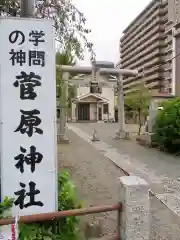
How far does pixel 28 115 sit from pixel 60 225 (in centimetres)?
133

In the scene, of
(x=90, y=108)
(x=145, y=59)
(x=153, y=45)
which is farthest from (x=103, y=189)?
(x=145, y=59)

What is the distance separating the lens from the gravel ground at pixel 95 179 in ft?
16.7

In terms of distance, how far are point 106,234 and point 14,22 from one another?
10.3ft

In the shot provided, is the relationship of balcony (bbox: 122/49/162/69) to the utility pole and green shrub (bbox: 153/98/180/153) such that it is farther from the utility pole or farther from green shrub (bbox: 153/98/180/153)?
the utility pole

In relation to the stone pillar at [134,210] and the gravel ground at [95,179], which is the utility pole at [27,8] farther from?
the gravel ground at [95,179]

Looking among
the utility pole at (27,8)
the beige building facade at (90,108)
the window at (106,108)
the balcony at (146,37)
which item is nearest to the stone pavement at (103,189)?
the utility pole at (27,8)

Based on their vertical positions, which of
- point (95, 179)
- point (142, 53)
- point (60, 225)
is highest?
point (142, 53)

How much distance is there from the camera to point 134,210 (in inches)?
133

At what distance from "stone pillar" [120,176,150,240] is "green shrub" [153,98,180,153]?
342 inches

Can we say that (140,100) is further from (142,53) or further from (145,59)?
(142,53)

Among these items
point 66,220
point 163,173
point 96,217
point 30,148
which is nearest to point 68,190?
point 66,220

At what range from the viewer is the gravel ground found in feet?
16.7

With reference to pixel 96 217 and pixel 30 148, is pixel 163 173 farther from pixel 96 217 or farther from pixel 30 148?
pixel 30 148

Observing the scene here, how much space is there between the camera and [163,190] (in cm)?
683
